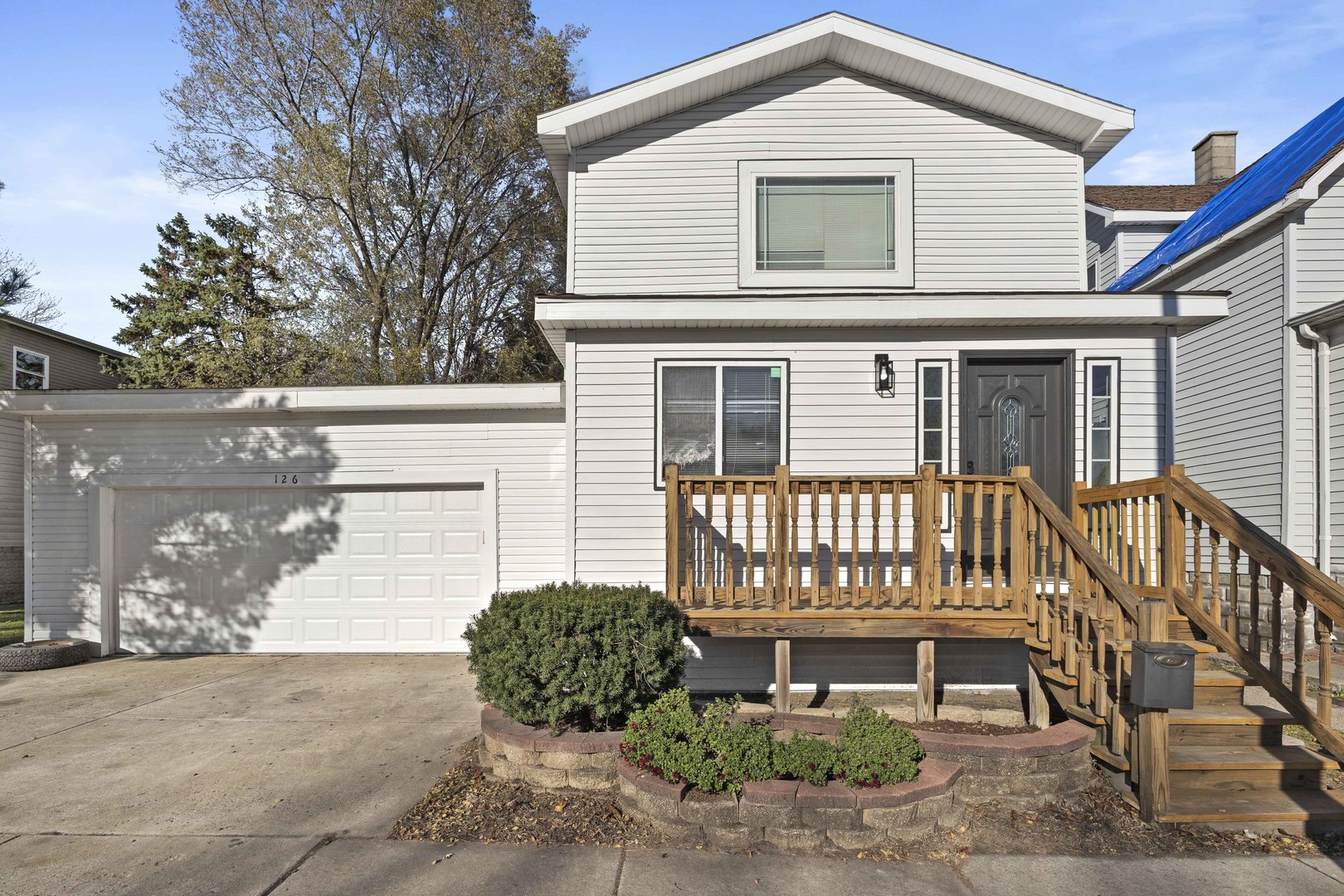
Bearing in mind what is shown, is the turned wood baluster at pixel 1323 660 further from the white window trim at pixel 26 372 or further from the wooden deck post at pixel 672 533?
the white window trim at pixel 26 372

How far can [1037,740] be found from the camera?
433 cm

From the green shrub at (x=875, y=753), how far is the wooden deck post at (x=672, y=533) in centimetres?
182

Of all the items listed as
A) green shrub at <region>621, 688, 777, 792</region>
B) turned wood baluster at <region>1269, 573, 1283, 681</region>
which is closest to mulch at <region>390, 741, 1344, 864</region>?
green shrub at <region>621, 688, 777, 792</region>

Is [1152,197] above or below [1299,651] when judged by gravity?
above

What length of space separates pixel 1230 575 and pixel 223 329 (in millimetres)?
19198

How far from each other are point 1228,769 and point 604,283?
19.0 ft

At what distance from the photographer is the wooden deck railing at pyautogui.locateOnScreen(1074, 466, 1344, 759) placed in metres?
4.17

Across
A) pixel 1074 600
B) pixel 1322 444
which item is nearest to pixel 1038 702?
pixel 1074 600

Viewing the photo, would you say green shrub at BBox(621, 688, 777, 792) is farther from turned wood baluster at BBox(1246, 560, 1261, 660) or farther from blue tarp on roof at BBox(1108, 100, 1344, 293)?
blue tarp on roof at BBox(1108, 100, 1344, 293)

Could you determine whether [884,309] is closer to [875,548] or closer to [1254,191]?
[875,548]

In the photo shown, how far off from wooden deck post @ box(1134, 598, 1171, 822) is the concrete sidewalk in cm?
36

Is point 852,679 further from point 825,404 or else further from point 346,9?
point 346,9

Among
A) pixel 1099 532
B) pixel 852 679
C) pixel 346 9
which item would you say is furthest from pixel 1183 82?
pixel 346 9

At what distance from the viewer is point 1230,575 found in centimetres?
535
